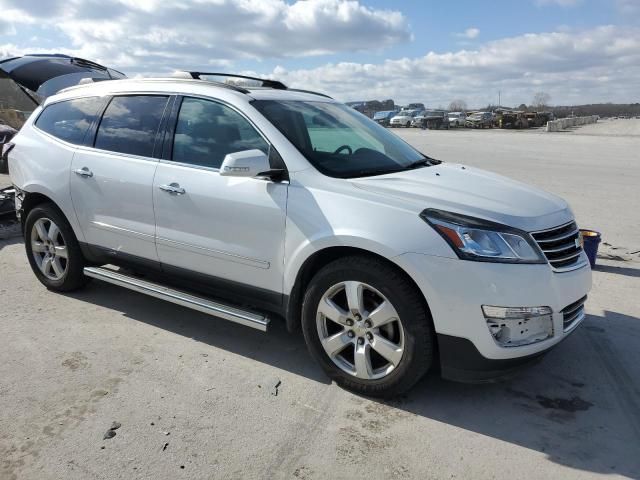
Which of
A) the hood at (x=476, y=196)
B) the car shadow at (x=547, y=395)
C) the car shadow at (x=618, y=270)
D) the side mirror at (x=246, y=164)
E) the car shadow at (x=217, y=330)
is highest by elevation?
the side mirror at (x=246, y=164)

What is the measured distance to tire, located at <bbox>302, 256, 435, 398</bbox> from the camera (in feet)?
10.0

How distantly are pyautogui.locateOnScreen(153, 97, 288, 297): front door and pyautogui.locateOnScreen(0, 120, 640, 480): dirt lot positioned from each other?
63 centimetres

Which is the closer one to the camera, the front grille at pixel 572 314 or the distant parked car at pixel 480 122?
Answer: the front grille at pixel 572 314

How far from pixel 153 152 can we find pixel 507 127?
5903cm

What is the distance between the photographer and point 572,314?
326 centimetres

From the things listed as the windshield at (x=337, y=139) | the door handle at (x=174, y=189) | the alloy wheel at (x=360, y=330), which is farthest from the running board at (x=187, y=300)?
the windshield at (x=337, y=139)

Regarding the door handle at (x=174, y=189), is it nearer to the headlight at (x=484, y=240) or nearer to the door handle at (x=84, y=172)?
the door handle at (x=84, y=172)

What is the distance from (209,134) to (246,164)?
71 cm

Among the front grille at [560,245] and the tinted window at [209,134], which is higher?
the tinted window at [209,134]

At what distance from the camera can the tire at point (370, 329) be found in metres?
3.05

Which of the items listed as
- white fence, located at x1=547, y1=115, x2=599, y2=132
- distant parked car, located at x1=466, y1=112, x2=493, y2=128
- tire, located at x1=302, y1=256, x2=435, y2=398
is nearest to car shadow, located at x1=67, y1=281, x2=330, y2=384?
tire, located at x1=302, y1=256, x2=435, y2=398

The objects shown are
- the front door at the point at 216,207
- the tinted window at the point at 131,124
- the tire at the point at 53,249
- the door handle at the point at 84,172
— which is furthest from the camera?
the tire at the point at 53,249

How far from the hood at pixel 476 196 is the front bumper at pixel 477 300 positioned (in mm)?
303

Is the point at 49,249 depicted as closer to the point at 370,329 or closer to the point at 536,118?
the point at 370,329
